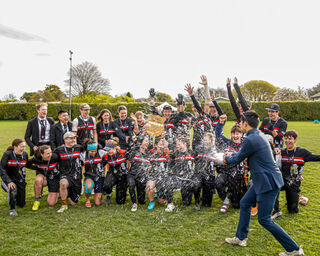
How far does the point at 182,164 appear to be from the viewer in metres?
5.56

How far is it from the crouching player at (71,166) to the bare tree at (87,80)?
49805mm

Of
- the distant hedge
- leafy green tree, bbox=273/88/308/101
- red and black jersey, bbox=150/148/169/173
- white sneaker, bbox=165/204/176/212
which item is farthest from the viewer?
leafy green tree, bbox=273/88/308/101

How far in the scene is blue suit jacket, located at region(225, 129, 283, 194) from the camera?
3334mm

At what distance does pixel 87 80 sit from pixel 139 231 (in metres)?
53.6

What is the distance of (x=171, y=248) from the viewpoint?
3.69 metres

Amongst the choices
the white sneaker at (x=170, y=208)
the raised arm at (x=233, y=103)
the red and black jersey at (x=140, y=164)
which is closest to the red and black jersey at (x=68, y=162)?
the red and black jersey at (x=140, y=164)

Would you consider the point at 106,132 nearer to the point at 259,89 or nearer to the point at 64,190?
the point at 64,190

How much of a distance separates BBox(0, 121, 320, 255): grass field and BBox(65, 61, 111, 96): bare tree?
167ft

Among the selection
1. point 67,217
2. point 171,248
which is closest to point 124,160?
point 67,217

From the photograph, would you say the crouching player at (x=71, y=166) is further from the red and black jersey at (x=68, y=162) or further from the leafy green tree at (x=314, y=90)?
the leafy green tree at (x=314, y=90)

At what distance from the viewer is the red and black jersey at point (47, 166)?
5.47 m

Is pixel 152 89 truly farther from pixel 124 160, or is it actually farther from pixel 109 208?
pixel 109 208

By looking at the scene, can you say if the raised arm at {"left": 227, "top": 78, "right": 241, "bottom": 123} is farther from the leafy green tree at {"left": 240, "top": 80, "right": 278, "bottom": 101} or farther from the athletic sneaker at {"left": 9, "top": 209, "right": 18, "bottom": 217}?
the leafy green tree at {"left": 240, "top": 80, "right": 278, "bottom": 101}

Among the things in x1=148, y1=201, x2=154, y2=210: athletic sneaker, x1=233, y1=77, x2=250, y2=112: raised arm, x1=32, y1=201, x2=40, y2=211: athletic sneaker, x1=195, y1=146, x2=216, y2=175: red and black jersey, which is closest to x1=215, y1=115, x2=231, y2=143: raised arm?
x1=233, y1=77, x2=250, y2=112: raised arm
